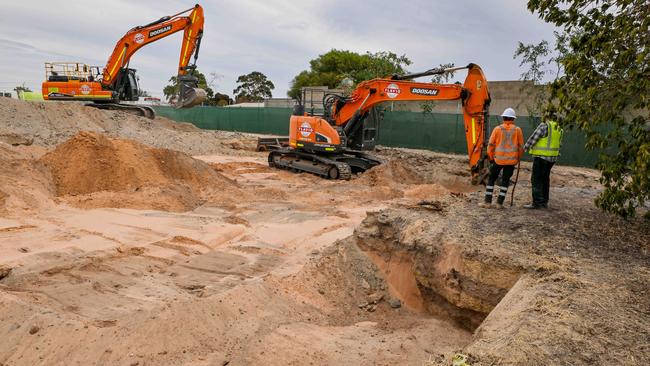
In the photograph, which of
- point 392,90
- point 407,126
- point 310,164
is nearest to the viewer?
point 392,90

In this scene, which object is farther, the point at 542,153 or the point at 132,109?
the point at 132,109

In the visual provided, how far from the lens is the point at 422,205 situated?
7.34 m

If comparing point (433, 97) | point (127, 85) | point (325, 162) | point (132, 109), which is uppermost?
point (127, 85)

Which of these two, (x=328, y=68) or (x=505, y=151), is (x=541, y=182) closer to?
(x=505, y=151)

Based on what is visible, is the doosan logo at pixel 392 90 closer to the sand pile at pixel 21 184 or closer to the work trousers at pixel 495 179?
the work trousers at pixel 495 179

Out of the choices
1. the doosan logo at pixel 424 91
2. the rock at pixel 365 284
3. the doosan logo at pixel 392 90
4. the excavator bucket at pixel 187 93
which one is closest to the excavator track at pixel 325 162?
the doosan logo at pixel 392 90

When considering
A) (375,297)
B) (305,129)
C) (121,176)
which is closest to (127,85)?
(305,129)

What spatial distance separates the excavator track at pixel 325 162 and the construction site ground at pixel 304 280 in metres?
3.57

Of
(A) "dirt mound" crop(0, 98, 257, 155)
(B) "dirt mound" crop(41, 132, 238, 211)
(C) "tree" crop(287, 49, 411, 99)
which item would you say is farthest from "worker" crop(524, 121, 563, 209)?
(C) "tree" crop(287, 49, 411, 99)

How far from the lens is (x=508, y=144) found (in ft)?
23.9

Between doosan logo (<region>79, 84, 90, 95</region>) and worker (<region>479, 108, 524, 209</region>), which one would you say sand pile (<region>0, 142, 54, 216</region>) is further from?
doosan logo (<region>79, 84, 90, 95</region>)

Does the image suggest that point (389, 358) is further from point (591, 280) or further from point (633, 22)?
point (633, 22)

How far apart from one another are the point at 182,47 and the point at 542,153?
52.0ft

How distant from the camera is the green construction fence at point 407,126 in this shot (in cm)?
1902
